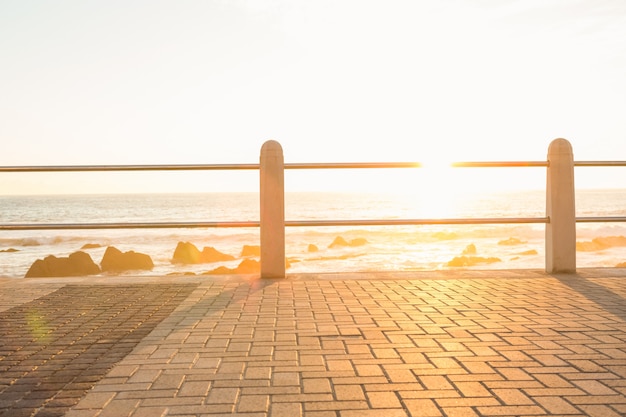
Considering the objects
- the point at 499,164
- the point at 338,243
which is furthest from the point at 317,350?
the point at 338,243

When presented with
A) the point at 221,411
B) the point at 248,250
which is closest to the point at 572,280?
the point at 221,411

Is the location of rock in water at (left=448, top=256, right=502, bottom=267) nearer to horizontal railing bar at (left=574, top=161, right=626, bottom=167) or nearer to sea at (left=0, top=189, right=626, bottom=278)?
sea at (left=0, top=189, right=626, bottom=278)

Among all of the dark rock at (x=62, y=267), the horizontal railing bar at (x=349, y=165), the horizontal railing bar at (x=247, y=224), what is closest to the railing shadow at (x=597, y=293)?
the horizontal railing bar at (x=247, y=224)

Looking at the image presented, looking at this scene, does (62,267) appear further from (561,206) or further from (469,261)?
(561,206)

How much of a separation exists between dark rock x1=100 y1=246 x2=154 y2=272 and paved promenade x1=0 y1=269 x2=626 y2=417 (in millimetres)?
17967

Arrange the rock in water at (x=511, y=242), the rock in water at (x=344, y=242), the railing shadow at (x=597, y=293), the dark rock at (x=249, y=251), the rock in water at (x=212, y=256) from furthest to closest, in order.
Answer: the rock in water at (x=511, y=242) → the rock in water at (x=344, y=242) → the dark rock at (x=249, y=251) → the rock in water at (x=212, y=256) → the railing shadow at (x=597, y=293)

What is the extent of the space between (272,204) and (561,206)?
9.97ft

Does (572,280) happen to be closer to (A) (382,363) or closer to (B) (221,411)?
(A) (382,363)

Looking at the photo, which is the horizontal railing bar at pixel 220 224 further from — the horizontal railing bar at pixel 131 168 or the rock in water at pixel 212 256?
the rock in water at pixel 212 256

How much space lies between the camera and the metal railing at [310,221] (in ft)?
20.6

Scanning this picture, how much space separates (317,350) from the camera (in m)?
3.46

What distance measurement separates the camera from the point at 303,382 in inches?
113

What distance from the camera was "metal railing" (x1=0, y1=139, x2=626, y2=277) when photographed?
6270mm

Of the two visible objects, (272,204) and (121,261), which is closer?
(272,204)
